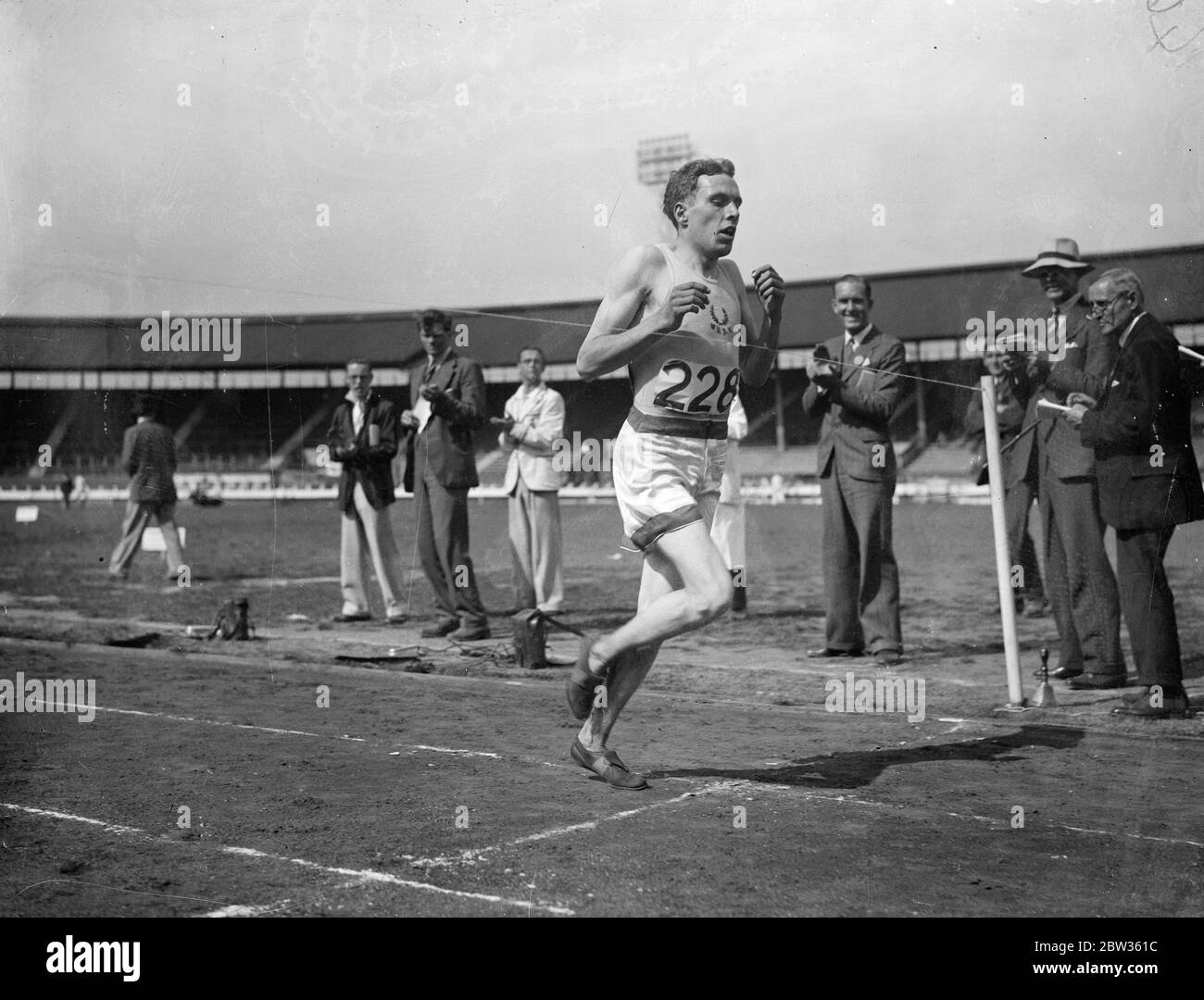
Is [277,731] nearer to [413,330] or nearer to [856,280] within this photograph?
[413,330]

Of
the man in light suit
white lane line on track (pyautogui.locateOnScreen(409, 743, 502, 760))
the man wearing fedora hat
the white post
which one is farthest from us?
the man in light suit

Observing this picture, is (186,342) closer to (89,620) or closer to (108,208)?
(108,208)

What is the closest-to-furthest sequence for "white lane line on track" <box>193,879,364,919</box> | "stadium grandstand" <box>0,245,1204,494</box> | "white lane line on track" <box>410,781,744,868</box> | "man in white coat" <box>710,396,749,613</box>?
"white lane line on track" <box>193,879,364,919</box>, "white lane line on track" <box>410,781,744,868</box>, "stadium grandstand" <box>0,245,1204,494</box>, "man in white coat" <box>710,396,749,613</box>

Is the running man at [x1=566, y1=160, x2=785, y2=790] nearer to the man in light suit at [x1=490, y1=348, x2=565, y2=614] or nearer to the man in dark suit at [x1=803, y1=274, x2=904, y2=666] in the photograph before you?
the man in dark suit at [x1=803, y1=274, x2=904, y2=666]

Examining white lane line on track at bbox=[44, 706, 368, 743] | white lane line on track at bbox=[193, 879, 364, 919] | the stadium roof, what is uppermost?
the stadium roof

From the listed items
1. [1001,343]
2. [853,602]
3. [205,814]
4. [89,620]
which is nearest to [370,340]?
[89,620]

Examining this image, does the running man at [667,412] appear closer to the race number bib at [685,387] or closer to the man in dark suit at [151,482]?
the race number bib at [685,387]

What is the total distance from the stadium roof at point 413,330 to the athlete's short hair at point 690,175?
1.91 meters

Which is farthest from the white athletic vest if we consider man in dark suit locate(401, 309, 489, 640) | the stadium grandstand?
man in dark suit locate(401, 309, 489, 640)

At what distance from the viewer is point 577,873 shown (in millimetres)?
4078

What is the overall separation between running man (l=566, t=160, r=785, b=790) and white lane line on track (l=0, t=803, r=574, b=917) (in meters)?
1.45

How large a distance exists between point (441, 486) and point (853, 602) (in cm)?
349

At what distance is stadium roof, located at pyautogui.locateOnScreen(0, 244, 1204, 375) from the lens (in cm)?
791

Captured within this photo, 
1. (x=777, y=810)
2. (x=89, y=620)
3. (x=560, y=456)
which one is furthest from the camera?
(x=89, y=620)
